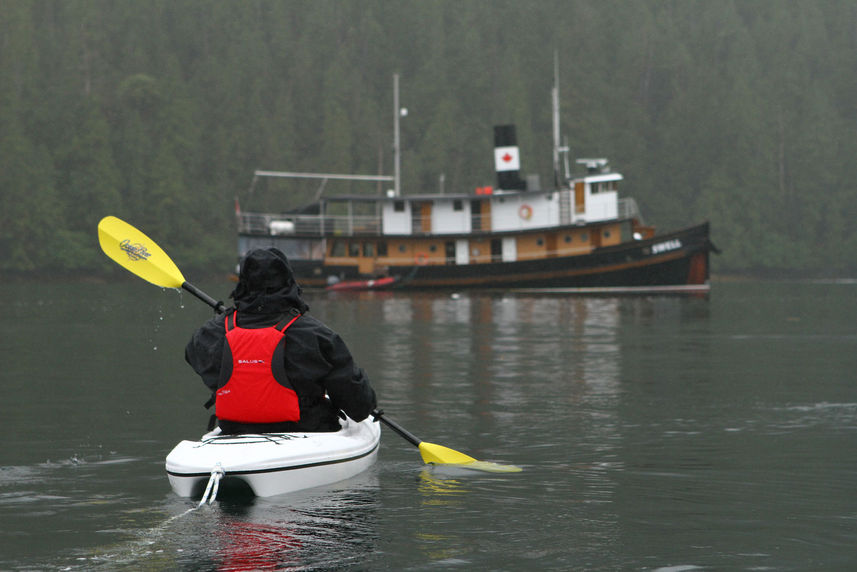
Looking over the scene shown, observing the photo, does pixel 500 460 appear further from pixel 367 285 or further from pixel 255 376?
pixel 367 285

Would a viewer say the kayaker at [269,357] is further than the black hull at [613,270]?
No

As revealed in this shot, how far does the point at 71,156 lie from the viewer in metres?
91.1

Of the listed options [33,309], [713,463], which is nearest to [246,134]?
[33,309]

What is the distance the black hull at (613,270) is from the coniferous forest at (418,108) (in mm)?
38597

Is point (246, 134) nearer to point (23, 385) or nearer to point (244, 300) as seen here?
point (23, 385)

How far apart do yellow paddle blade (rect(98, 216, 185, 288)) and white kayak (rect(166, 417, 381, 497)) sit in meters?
2.68

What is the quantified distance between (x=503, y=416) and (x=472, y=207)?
40.5 m

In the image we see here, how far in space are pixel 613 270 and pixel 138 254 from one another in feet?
132

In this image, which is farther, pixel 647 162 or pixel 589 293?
pixel 647 162

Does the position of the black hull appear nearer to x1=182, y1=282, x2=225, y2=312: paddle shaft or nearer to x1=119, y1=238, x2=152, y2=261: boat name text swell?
x1=119, y1=238, x2=152, y2=261: boat name text swell

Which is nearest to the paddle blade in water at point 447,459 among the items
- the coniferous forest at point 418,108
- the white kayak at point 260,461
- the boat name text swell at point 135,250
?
the white kayak at point 260,461

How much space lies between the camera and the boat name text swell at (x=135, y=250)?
11.9 m

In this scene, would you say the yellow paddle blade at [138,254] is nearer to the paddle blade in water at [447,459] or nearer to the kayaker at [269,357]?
the kayaker at [269,357]

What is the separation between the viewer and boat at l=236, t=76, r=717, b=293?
51.1 m
